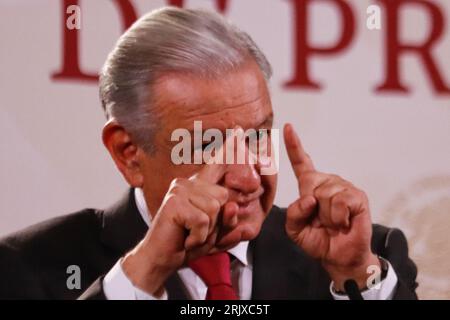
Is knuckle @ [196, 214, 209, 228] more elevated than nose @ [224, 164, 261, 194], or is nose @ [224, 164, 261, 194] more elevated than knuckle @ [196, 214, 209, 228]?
nose @ [224, 164, 261, 194]

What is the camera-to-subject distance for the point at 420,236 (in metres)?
1.52

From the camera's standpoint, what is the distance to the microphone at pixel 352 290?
126 centimetres

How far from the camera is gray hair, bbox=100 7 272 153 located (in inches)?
50.9

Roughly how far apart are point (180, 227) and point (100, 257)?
0.79 ft

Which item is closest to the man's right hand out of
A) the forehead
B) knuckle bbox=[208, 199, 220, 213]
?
knuckle bbox=[208, 199, 220, 213]

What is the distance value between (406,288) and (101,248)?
0.50 metres

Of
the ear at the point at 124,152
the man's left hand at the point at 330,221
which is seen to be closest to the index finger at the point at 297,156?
the man's left hand at the point at 330,221

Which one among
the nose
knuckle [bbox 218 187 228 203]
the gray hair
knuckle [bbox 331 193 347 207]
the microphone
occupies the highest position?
the gray hair

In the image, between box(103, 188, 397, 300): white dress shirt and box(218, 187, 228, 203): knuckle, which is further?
box(103, 188, 397, 300): white dress shirt

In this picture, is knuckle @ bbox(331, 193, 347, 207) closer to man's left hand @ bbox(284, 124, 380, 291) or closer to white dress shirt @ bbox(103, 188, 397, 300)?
man's left hand @ bbox(284, 124, 380, 291)

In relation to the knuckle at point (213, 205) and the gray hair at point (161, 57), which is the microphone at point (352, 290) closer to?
the knuckle at point (213, 205)

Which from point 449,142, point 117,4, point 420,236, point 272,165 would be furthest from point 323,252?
point 117,4

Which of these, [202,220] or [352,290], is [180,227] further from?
[352,290]

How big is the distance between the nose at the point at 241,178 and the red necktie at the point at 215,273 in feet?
0.44
